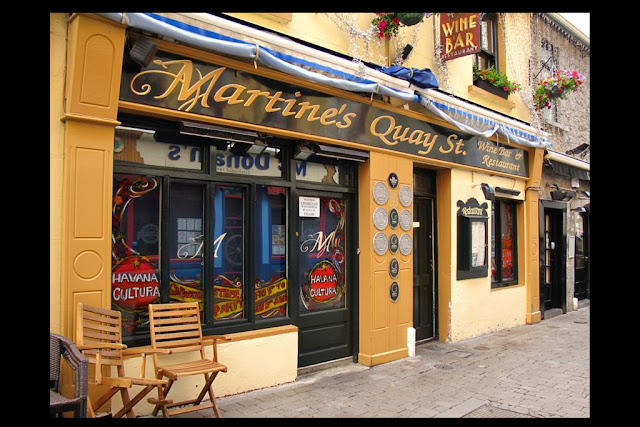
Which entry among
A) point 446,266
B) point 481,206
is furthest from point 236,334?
point 481,206

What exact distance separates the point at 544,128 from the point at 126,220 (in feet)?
29.7

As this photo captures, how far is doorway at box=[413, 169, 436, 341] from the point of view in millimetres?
7828

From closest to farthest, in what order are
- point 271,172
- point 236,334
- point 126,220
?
point 126,220
point 236,334
point 271,172

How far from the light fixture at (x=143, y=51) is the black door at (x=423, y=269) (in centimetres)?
484

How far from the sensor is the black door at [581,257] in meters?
12.0

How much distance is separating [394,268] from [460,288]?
6.32 feet

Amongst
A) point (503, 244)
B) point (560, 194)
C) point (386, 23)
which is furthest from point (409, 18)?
point (560, 194)

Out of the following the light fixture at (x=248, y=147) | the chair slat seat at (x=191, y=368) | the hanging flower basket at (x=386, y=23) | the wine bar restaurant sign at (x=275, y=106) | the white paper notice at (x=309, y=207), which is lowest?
the chair slat seat at (x=191, y=368)

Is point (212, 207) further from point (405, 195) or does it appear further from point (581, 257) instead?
point (581, 257)

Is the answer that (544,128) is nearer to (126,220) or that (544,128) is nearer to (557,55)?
(557,55)

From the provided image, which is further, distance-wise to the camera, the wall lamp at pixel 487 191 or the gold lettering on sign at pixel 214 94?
the wall lamp at pixel 487 191

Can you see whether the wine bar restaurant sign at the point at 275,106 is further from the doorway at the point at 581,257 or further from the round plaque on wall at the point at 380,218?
the doorway at the point at 581,257

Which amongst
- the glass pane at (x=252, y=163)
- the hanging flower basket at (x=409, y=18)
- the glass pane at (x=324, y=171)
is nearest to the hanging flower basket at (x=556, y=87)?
the hanging flower basket at (x=409, y=18)

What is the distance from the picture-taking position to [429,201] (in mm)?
8250
